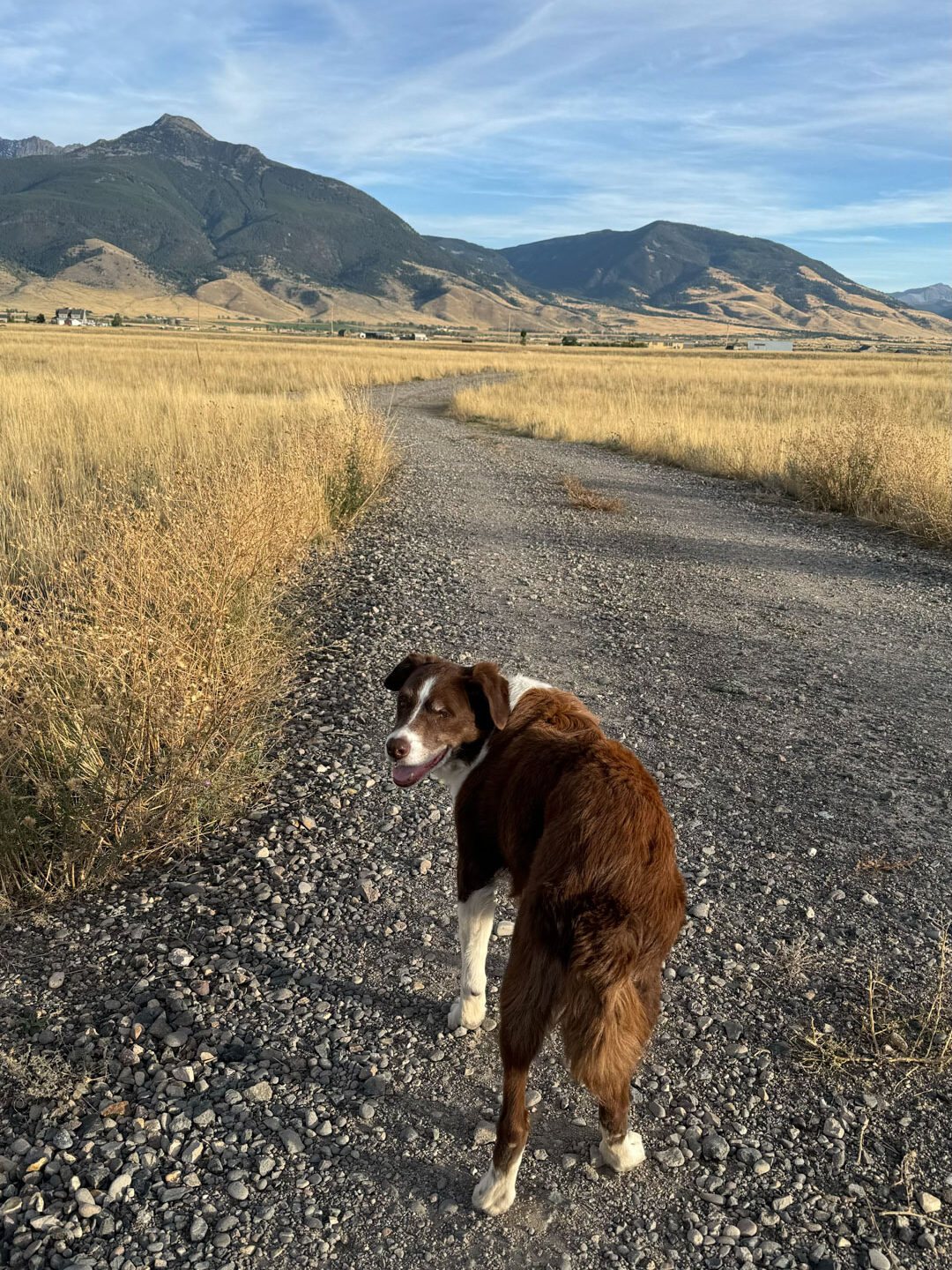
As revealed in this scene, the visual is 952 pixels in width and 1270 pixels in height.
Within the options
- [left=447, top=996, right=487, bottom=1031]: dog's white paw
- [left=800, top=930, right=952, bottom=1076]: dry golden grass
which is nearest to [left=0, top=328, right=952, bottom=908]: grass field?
[left=447, top=996, right=487, bottom=1031]: dog's white paw

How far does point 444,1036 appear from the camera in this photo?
9.37ft

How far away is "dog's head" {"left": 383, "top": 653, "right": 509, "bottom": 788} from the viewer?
8.98 feet

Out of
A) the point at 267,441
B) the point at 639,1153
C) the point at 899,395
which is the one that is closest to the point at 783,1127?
the point at 639,1153

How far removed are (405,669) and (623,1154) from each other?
1.74m

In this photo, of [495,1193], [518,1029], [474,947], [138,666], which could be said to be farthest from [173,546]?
[495,1193]

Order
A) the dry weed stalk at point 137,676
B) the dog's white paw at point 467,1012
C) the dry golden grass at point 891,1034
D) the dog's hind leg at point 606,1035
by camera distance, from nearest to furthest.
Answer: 1. the dog's hind leg at point 606,1035
2. the dry golden grass at point 891,1034
3. the dog's white paw at point 467,1012
4. the dry weed stalk at point 137,676

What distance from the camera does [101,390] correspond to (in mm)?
15617

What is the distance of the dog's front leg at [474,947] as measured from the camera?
9.15 feet

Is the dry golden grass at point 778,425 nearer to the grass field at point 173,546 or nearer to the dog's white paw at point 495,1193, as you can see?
the grass field at point 173,546

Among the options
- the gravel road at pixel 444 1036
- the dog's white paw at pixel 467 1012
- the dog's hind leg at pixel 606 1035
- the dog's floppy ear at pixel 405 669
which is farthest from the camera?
the dog's floppy ear at pixel 405 669

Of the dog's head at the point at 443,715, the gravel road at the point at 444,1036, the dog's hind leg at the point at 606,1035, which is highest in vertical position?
the dog's head at the point at 443,715

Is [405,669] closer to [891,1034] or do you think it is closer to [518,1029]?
[518,1029]

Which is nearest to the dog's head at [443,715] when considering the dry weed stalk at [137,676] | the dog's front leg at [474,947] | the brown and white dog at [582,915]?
the brown and white dog at [582,915]

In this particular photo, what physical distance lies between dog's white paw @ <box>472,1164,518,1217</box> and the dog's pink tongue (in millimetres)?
1168
